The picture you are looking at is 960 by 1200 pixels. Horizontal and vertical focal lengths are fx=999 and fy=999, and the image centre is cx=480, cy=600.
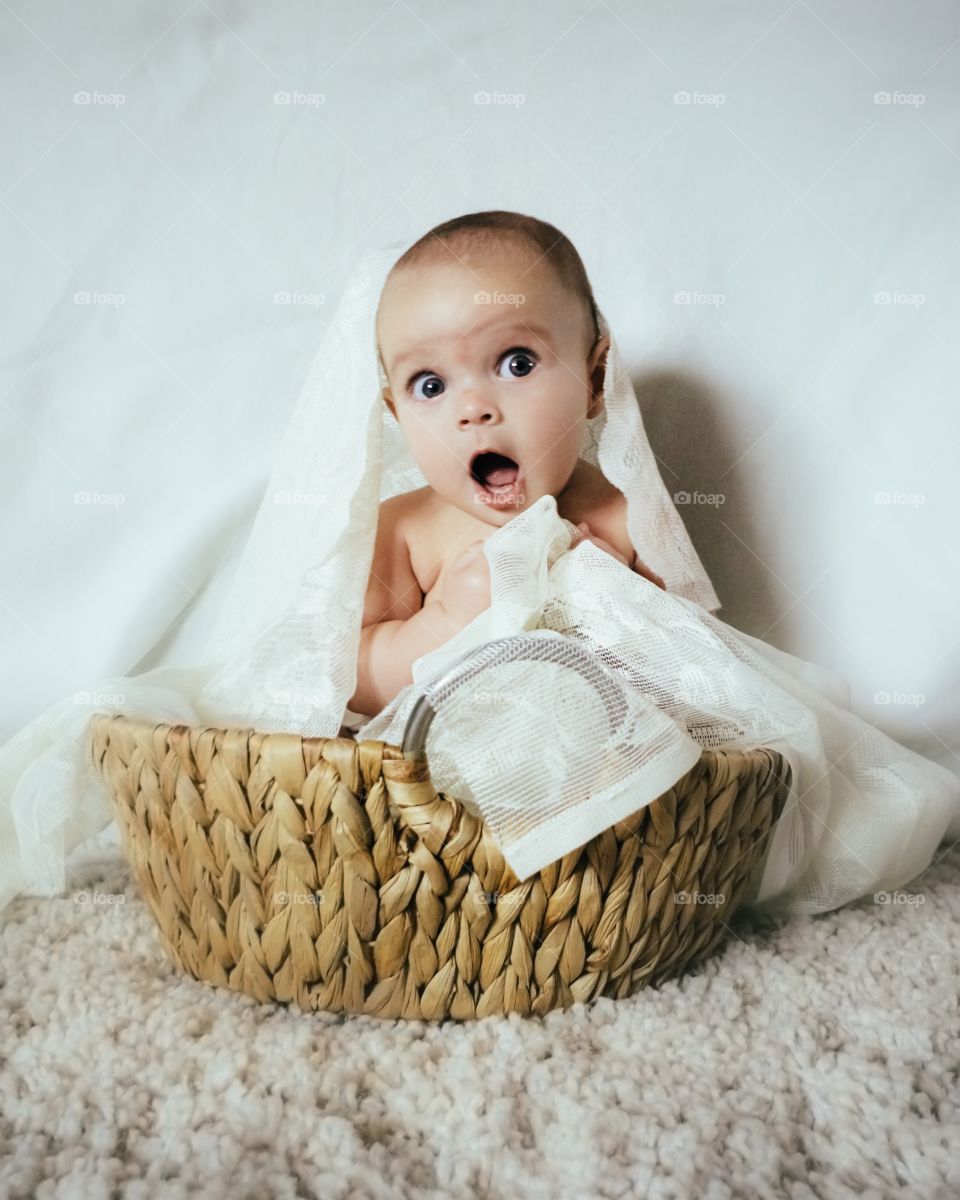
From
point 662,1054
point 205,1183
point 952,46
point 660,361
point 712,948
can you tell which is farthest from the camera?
point 660,361

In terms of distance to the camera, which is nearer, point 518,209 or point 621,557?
Result: point 621,557

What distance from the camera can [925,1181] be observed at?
57 cm

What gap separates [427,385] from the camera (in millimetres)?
981

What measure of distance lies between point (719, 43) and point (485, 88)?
11.4 inches

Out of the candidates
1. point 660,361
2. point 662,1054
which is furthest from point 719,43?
point 662,1054

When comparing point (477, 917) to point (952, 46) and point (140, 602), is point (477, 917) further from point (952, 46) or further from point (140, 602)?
point (952, 46)

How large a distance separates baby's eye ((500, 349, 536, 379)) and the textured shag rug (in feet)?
1.82

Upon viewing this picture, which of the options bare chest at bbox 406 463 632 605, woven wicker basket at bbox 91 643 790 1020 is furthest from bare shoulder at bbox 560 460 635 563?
woven wicker basket at bbox 91 643 790 1020

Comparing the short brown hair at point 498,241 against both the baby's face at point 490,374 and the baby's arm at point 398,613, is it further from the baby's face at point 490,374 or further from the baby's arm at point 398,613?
the baby's arm at point 398,613

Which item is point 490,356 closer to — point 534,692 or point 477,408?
point 477,408

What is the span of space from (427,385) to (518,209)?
420mm

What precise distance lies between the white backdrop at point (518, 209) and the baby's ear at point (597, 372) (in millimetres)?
215

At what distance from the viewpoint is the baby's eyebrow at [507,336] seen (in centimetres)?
93

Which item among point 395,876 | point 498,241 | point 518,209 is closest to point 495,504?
point 498,241
